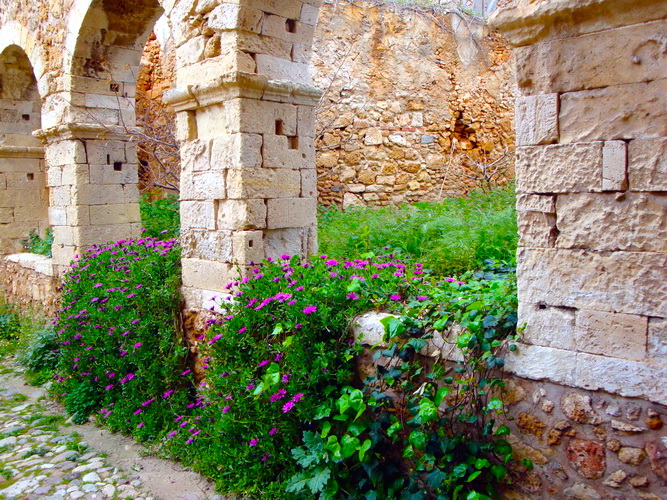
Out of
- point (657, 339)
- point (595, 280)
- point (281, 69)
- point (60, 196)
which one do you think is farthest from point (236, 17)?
point (60, 196)

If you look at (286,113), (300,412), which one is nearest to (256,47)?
(286,113)

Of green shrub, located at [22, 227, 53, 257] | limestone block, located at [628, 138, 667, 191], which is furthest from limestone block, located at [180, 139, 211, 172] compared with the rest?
green shrub, located at [22, 227, 53, 257]

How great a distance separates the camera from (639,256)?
247cm

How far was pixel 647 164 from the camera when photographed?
7.94 feet

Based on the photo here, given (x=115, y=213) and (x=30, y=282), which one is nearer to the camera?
(x=115, y=213)

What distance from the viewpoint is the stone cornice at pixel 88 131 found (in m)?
6.45

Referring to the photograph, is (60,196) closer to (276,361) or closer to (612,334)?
(276,361)

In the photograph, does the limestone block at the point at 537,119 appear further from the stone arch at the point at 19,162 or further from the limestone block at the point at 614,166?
the stone arch at the point at 19,162

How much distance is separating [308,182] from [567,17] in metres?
2.52

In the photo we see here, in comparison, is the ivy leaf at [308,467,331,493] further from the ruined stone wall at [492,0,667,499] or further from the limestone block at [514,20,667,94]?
the limestone block at [514,20,667,94]

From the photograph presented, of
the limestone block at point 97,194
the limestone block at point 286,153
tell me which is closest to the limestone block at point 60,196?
the limestone block at point 97,194

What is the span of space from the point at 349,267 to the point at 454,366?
125 centimetres

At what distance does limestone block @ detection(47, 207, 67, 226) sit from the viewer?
6812 millimetres

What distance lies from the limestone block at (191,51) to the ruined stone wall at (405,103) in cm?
401
